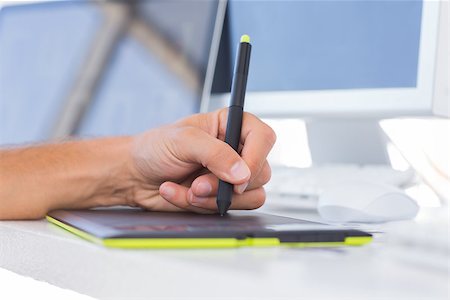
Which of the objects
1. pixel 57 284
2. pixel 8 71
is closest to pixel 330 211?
pixel 57 284

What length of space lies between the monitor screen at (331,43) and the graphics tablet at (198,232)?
0.45 metres

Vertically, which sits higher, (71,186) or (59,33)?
(59,33)

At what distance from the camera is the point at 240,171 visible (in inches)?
22.9

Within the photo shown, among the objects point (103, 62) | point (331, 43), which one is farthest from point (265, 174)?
point (103, 62)

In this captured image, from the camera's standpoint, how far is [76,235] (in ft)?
1.57

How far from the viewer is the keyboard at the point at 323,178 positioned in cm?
88

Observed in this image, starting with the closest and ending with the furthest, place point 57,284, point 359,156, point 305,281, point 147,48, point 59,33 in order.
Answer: point 305,281 → point 57,284 → point 359,156 → point 147,48 → point 59,33

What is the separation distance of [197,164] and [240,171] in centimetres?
9

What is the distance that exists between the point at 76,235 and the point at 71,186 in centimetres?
19

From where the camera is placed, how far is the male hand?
0.59 m

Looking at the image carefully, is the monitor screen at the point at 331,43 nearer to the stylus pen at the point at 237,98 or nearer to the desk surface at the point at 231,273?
the stylus pen at the point at 237,98

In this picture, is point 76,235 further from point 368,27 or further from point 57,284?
point 368,27

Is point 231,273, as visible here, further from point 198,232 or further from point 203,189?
point 203,189

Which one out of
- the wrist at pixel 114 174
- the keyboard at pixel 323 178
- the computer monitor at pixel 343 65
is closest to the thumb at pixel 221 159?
the wrist at pixel 114 174
